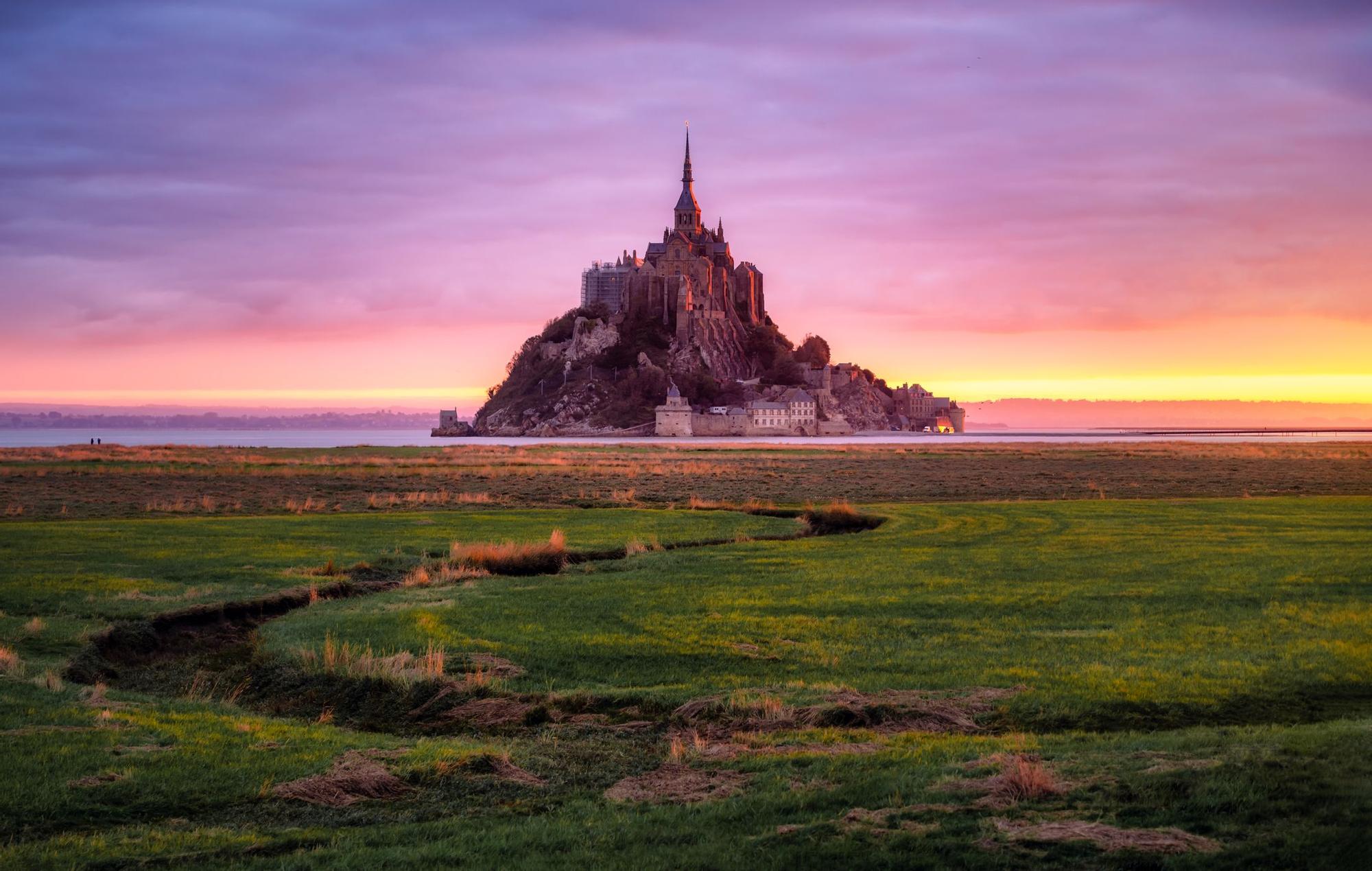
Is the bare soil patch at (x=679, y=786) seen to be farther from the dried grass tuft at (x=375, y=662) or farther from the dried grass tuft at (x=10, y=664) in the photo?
the dried grass tuft at (x=10, y=664)

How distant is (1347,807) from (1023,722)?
14.3 ft

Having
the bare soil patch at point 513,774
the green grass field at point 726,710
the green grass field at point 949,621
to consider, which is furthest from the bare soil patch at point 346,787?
the green grass field at point 949,621

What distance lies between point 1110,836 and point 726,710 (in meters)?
5.80

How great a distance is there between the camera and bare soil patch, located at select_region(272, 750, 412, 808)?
32.9ft

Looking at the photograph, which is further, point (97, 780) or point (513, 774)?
point (513, 774)

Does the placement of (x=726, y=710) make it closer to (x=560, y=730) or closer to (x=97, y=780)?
(x=560, y=730)

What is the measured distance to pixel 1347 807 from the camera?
8.34 m

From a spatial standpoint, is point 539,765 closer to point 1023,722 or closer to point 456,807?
point 456,807

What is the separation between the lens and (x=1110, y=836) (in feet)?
26.8

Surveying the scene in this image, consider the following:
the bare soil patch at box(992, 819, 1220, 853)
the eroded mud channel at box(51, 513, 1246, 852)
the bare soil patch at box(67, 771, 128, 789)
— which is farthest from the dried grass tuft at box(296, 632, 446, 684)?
the bare soil patch at box(992, 819, 1220, 853)

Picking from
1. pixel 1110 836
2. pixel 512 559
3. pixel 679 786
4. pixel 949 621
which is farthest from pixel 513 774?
pixel 512 559

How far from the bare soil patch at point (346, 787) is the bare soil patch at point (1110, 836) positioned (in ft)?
18.4

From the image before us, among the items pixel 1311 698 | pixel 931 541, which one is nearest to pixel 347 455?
pixel 931 541

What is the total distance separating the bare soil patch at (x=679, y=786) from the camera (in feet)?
32.3
